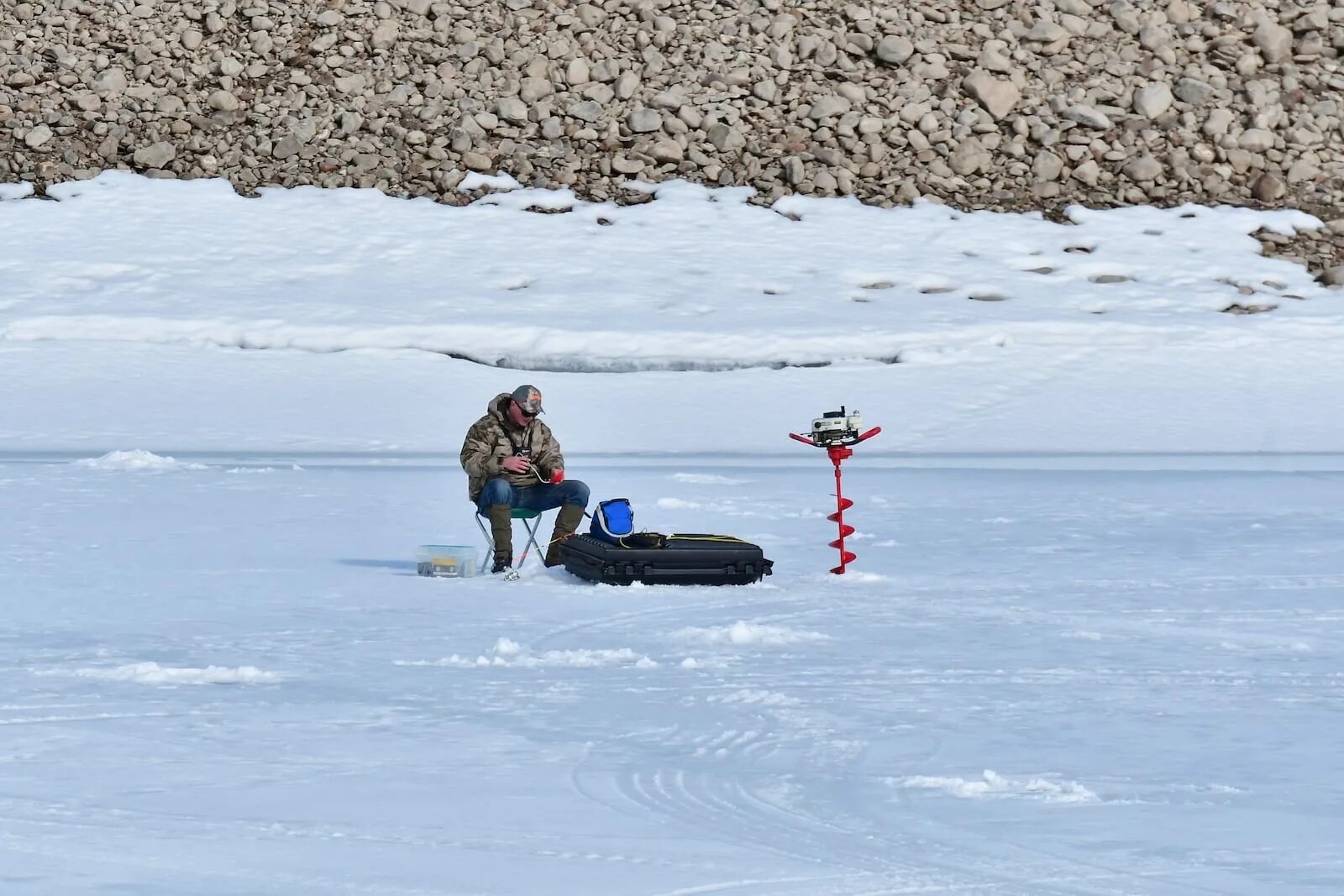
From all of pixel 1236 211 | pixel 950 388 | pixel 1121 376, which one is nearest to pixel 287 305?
pixel 950 388

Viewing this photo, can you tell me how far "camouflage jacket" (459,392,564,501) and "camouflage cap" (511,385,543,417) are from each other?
0.10 meters

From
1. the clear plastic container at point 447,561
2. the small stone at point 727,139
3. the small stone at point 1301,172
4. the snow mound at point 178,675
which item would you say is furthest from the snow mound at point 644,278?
the snow mound at point 178,675

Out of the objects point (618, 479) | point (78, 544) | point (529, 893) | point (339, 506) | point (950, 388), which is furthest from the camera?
point (950, 388)

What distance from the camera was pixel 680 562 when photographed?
29.2 feet

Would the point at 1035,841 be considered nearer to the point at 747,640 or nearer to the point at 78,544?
the point at 747,640

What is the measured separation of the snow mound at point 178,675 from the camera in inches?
255

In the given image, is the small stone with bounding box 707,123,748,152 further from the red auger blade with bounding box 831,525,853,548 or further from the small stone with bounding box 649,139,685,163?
the red auger blade with bounding box 831,525,853,548

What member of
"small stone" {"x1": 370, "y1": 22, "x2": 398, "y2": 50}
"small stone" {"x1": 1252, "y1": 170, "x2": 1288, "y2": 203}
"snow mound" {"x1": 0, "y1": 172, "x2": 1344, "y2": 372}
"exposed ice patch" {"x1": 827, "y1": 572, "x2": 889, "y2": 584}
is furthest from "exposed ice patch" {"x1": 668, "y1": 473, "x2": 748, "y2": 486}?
"small stone" {"x1": 370, "y1": 22, "x2": 398, "y2": 50}

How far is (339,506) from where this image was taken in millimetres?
12164

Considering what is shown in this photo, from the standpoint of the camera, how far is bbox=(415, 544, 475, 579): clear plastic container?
924 centimetres

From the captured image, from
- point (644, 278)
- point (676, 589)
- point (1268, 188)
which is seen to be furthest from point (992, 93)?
point (676, 589)

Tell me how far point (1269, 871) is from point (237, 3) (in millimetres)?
27621

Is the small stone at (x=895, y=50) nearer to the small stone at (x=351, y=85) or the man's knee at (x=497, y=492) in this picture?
the small stone at (x=351, y=85)

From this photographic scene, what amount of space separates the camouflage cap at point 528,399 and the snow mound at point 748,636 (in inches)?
73.0
